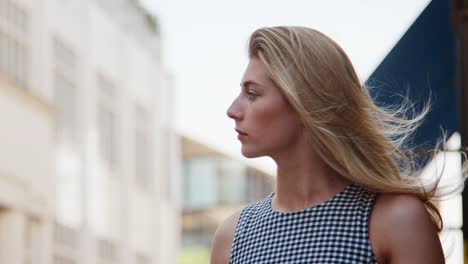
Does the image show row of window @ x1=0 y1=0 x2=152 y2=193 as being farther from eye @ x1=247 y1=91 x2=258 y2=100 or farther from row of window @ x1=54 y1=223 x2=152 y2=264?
eye @ x1=247 y1=91 x2=258 y2=100

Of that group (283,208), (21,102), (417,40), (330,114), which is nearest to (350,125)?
(330,114)

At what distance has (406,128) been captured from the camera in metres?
2.65

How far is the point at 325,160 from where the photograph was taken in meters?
2.53

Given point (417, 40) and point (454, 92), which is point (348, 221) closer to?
point (417, 40)

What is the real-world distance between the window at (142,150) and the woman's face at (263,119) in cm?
3600

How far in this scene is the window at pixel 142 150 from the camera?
3875 centimetres

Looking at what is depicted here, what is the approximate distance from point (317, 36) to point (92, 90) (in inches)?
1211

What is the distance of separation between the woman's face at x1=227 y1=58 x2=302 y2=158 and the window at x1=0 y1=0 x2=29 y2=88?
2336 cm

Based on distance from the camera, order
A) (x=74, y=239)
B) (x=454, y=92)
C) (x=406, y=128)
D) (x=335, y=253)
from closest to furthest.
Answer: (x=335, y=253)
(x=406, y=128)
(x=454, y=92)
(x=74, y=239)

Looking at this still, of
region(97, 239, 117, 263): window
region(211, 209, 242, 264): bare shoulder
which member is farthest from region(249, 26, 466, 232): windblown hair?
region(97, 239, 117, 263): window

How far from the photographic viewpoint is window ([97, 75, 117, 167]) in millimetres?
34281

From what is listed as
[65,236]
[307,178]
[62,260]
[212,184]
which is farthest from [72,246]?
[212,184]

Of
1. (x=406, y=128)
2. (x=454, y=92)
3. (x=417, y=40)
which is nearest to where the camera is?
(x=406, y=128)

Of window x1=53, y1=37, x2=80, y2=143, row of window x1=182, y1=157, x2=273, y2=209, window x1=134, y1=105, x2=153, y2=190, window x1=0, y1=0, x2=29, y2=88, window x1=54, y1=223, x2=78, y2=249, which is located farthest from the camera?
row of window x1=182, y1=157, x2=273, y2=209
